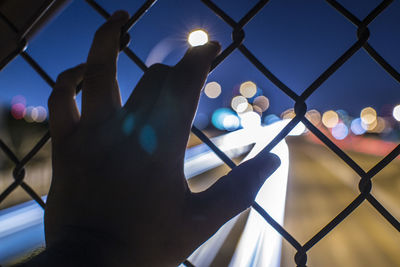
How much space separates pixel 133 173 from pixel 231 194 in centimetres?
20

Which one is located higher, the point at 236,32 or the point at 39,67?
the point at 39,67

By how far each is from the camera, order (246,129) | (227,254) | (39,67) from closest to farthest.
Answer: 1. (39,67)
2. (227,254)
3. (246,129)

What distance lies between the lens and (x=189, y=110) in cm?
64

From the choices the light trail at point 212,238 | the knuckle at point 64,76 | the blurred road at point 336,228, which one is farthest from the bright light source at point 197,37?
the blurred road at point 336,228

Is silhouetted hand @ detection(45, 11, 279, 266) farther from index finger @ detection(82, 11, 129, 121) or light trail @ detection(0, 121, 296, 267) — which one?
light trail @ detection(0, 121, 296, 267)

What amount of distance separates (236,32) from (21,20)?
2.00ft

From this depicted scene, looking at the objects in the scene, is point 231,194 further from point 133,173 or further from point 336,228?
point 336,228

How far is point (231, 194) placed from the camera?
61 cm

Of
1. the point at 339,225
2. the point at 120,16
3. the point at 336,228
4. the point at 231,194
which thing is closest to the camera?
the point at 231,194

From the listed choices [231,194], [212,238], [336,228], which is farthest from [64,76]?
[336,228]

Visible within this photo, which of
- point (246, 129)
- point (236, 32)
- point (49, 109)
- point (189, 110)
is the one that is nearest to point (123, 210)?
point (189, 110)

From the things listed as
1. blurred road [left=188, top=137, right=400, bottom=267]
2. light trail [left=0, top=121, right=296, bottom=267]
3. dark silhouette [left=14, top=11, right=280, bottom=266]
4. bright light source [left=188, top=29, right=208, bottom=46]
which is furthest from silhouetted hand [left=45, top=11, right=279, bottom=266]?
blurred road [left=188, top=137, right=400, bottom=267]

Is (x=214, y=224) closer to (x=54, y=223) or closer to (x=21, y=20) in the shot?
(x=54, y=223)

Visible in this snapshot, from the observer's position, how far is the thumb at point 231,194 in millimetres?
589
